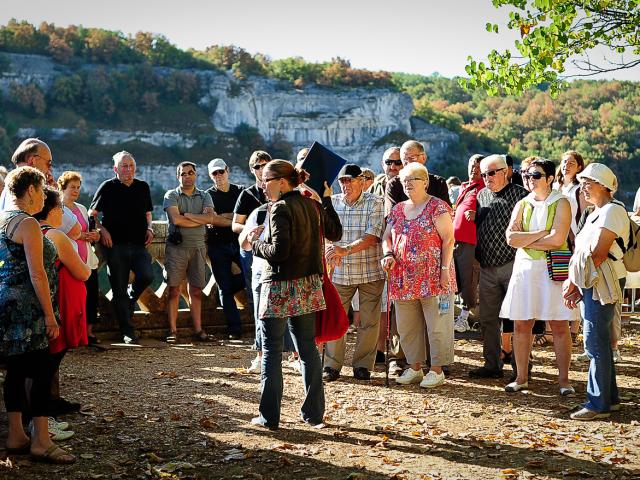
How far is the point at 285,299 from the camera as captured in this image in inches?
223

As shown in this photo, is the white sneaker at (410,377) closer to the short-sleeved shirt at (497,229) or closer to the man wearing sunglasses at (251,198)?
the short-sleeved shirt at (497,229)

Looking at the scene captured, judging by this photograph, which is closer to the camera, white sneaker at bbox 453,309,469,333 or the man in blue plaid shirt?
the man in blue plaid shirt

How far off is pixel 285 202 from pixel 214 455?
160cm

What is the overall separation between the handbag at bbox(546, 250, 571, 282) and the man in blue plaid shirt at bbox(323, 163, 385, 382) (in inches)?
58.0

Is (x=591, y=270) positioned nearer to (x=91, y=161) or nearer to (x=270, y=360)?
(x=270, y=360)

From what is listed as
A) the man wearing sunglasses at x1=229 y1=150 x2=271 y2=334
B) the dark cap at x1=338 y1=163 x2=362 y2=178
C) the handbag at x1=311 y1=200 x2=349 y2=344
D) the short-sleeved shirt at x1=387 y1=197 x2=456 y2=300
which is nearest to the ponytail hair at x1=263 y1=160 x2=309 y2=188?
the handbag at x1=311 y1=200 x2=349 y2=344

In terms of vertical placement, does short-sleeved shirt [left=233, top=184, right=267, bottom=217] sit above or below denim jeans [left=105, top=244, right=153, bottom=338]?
above

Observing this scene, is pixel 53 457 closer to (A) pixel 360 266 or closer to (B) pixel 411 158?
(A) pixel 360 266

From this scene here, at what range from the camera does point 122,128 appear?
355 feet

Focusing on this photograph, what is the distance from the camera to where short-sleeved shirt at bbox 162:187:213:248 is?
33.7 feet

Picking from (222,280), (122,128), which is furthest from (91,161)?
(222,280)

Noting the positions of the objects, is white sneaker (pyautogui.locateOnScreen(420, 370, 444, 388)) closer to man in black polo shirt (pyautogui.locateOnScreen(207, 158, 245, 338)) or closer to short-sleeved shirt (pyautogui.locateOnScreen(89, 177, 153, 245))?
man in black polo shirt (pyautogui.locateOnScreen(207, 158, 245, 338))

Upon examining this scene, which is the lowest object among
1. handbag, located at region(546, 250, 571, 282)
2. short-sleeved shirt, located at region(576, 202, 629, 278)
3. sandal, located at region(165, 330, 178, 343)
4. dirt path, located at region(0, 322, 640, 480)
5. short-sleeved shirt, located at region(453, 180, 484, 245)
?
dirt path, located at region(0, 322, 640, 480)

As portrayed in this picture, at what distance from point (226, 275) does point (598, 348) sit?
18.2 ft
